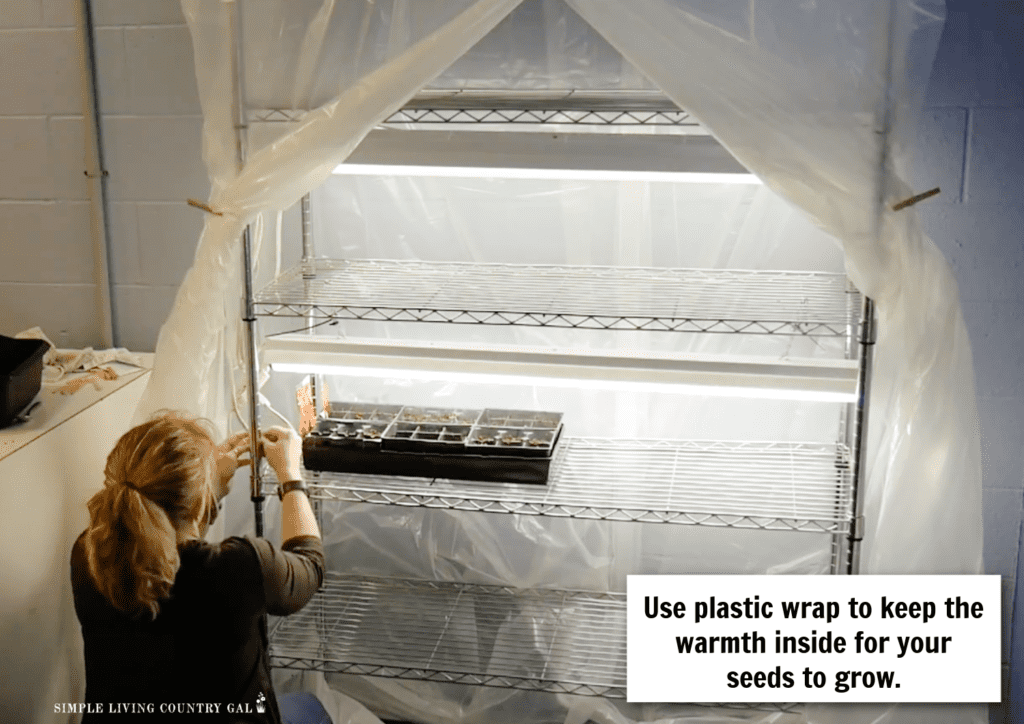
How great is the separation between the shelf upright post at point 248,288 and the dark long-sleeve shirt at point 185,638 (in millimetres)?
355

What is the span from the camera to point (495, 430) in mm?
2223

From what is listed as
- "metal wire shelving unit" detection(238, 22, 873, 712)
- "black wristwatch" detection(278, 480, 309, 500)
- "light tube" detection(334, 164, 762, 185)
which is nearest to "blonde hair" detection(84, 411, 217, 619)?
"black wristwatch" detection(278, 480, 309, 500)

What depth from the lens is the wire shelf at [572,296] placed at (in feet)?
6.48

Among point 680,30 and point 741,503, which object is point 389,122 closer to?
point 680,30

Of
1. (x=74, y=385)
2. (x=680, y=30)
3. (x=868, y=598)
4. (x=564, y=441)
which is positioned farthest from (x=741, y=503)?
(x=74, y=385)

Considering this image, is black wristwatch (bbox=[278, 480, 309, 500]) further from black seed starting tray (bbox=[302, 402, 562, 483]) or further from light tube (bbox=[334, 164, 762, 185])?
Answer: light tube (bbox=[334, 164, 762, 185])

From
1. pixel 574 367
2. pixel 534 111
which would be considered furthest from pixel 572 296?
pixel 534 111

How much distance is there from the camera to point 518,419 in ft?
7.49

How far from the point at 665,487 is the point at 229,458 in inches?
35.0

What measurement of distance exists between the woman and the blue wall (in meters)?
1.44

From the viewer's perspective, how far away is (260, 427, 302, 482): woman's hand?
1.98m

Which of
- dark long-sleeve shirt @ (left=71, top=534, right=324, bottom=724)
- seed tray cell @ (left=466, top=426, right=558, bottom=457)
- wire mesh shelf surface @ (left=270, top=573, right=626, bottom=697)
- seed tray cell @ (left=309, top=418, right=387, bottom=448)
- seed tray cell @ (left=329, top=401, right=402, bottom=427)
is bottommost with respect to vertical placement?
wire mesh shelf surface @ (left=270, top=573, right=626, bottom=697)

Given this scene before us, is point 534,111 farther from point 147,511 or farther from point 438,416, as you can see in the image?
point 147,511

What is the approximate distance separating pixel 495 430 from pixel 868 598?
0.80 meters
